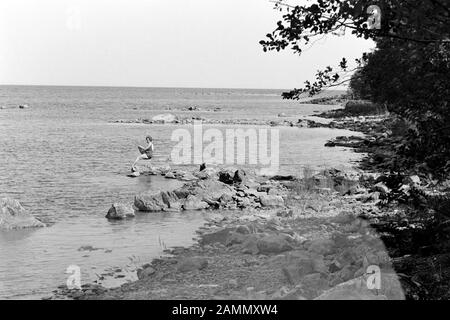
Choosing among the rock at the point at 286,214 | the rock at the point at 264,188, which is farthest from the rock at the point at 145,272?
the rock at the point at 264,188

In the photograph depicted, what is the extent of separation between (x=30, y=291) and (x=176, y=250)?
12.3 ft

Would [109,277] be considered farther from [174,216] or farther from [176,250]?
[174,216]

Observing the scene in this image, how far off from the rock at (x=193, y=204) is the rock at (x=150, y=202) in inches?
28.8

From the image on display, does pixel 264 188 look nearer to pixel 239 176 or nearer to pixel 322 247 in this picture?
pixel 239 176

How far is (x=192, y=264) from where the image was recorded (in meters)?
10.8

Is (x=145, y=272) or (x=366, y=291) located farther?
(x=145, y=272)

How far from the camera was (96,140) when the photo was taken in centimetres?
4441

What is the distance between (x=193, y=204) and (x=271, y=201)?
2789mm

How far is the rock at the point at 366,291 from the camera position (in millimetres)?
6846

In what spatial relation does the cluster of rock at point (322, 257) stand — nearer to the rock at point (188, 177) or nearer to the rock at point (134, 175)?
the rock at point (188, 177)

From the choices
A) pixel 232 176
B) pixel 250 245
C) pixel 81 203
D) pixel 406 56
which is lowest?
pixel 81 203

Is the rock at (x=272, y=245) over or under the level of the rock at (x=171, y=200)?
over

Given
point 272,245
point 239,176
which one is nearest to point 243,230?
point 272,245
